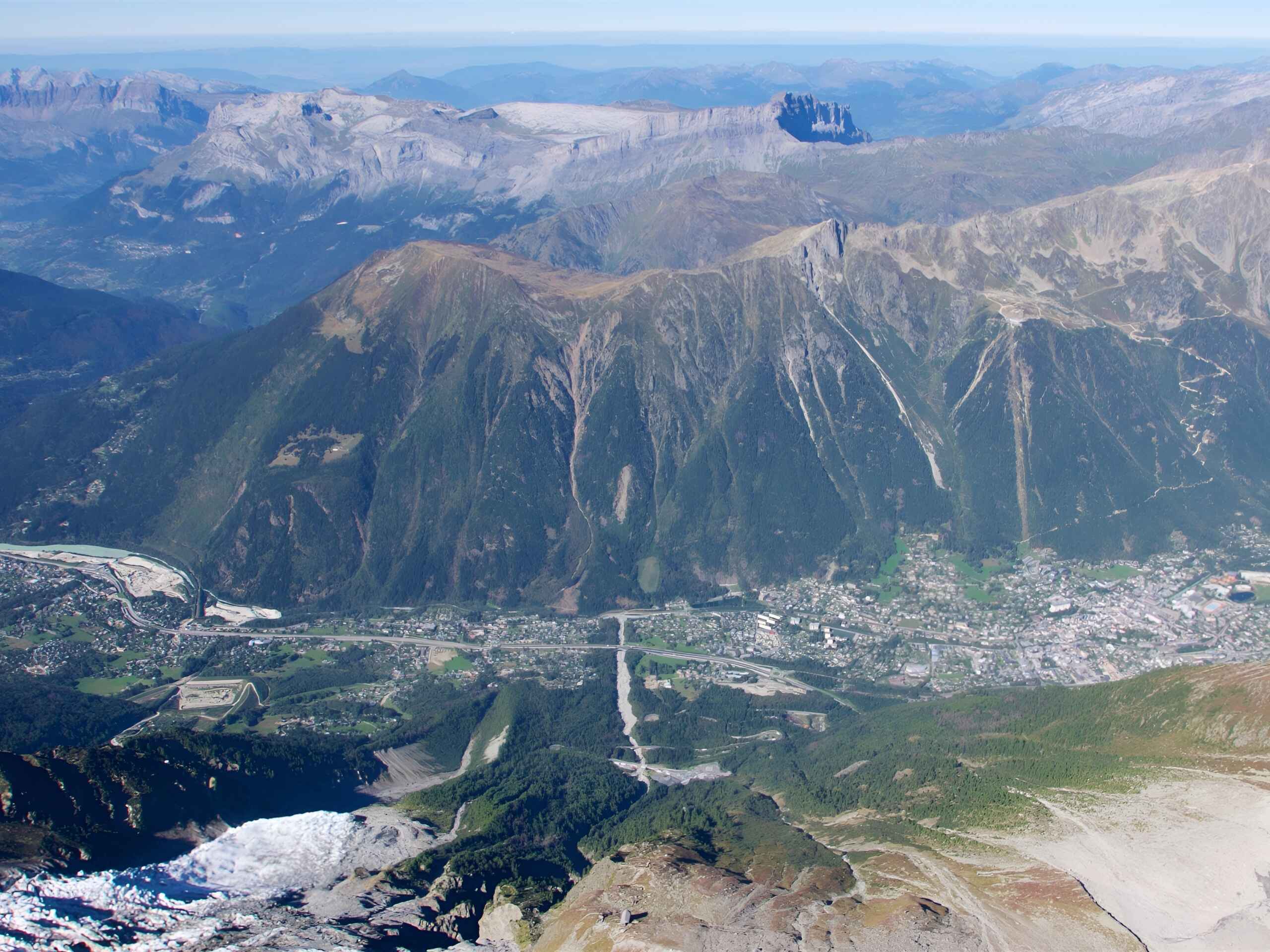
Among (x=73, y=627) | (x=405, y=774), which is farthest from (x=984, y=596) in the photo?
(x=73, y=627)

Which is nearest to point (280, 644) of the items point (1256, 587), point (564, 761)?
point (564, 761)

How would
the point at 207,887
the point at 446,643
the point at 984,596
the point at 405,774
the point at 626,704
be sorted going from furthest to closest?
the point at 984,596 → the point at 446,643 → the point at 626,704 → the point at 405,774 → the point at 207,887

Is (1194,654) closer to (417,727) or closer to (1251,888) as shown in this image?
(1251,888)

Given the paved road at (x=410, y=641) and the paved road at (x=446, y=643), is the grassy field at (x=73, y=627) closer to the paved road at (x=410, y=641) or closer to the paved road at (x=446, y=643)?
the paved road at (x=410, y=641)

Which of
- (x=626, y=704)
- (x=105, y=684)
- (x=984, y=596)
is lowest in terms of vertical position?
(x=105, y=684)

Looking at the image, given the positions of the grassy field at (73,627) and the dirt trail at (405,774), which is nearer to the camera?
the dirt trail at (405,774)

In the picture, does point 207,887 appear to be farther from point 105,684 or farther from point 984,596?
point 984,596

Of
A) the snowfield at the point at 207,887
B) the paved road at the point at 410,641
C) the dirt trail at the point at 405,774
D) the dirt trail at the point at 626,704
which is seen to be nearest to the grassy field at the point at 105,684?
the paved road at the point at 410,641

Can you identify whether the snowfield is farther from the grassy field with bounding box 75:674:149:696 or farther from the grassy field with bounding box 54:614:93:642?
the grassy field with bounding box 54:614:93:642

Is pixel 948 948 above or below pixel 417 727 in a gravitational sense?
above

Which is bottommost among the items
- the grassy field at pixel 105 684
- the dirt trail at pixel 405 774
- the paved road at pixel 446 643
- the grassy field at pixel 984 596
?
the grassy field at pixel 105 684

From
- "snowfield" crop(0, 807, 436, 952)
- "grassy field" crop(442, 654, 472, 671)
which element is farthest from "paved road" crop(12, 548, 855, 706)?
"snowfield" crop(0, 807, 436, 952)
